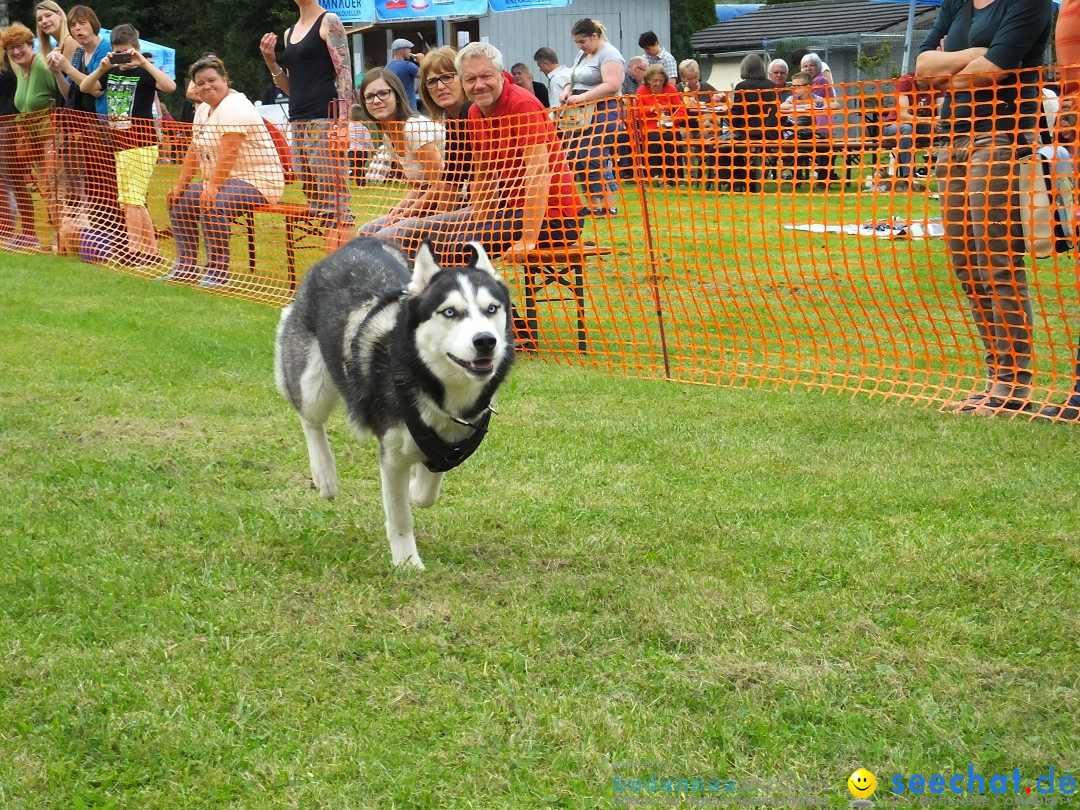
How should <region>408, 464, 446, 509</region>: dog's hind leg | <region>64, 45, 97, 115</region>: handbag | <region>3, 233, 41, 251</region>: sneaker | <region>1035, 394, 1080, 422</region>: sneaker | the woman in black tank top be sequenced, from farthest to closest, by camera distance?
<region>3, 233, 41, 251</region>: sneaker → <region>64, 45, 97, 115</region>: handbag → the woman in black tank top → <region>1035, 394, 1080, 422</region>: sneaker → <region>408, 464, 446, 509</region>: dog's hind leg

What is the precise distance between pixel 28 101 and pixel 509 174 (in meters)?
7.43

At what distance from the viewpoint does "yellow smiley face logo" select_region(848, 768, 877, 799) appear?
2.64 meters

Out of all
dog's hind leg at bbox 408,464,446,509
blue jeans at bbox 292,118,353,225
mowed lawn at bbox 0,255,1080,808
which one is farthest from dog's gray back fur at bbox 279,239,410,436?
blue jeans at bbox 292,118,353,225

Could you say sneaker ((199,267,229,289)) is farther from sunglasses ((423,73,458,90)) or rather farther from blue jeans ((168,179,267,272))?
sunglasses ((423,73,458,90))

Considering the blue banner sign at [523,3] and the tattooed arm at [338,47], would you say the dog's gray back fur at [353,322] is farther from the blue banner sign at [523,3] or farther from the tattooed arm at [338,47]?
the blue banner sign at [523,3]

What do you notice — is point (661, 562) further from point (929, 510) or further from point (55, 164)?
point (55, 164)

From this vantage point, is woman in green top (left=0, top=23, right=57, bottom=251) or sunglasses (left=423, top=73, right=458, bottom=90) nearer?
sunglasses (left=423, top=73, right=458, bottom=90)

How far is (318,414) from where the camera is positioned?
4914 mm

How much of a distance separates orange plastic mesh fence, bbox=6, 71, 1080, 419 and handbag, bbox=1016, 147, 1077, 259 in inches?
0.5

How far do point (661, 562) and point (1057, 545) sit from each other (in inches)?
57.0

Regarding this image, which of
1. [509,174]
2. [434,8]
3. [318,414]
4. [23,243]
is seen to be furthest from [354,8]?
[318,414]

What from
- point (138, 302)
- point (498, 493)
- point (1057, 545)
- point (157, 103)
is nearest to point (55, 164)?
point (157, 103)

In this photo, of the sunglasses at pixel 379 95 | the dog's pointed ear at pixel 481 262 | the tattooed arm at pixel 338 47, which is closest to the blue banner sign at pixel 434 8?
the tattooed arm at pixel 338 47

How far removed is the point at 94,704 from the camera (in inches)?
122
